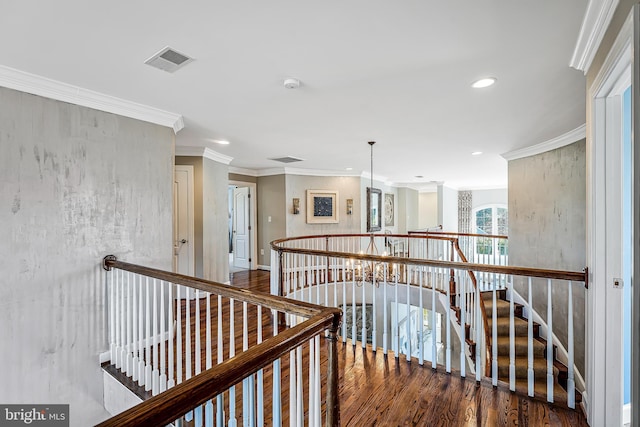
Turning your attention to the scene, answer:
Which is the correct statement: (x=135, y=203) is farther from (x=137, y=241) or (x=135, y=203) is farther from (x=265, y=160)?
(x=265, y=160)

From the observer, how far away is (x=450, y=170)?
7.30 meters

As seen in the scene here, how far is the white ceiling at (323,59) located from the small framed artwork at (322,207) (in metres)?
3.39

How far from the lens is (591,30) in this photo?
1.72 m

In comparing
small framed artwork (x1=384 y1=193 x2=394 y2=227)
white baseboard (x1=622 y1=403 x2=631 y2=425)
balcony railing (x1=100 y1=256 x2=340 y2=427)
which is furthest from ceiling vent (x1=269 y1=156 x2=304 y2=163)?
white baseboard (x1=622 y1=403 x2=631 y2=425)

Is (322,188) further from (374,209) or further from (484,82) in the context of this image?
(484,82)

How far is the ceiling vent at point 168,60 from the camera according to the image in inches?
80.0

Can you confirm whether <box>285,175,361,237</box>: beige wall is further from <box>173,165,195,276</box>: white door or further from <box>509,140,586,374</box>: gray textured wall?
<box>509,140,586,374</box>: gray textured wall

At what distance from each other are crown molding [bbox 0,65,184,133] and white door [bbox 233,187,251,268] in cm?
411

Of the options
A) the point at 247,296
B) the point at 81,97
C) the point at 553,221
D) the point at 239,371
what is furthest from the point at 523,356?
the point at 81,97

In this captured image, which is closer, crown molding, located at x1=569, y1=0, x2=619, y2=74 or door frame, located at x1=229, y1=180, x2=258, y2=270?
crown molding, located at x1=569, y1=0, x2=619, y2=74

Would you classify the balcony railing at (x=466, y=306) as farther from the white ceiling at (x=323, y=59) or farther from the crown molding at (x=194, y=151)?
the crown molding at (x=194, y=151)

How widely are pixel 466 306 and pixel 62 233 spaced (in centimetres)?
529

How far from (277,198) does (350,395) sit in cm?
519

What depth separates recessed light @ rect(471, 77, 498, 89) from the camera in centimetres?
242
